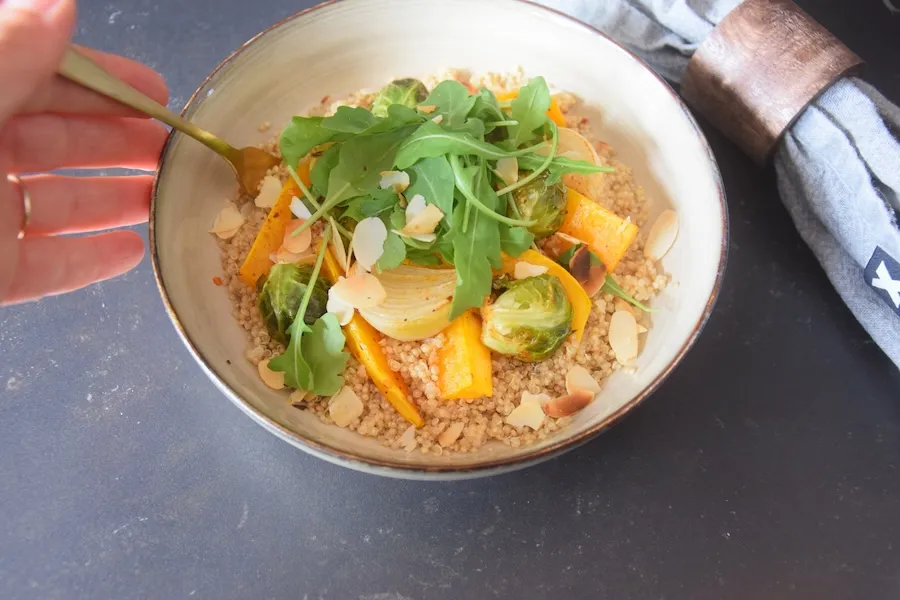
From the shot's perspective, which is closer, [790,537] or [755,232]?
[790,537]

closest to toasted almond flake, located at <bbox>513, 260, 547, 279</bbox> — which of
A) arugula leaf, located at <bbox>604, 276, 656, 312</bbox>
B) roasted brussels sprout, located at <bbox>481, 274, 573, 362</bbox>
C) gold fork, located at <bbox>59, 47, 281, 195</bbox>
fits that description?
roasted brussels sprout, located at <bbox>481, 274, 573, 362</bbox>

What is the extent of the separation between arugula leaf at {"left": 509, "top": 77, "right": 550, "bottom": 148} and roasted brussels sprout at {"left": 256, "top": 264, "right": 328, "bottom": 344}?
0.51m

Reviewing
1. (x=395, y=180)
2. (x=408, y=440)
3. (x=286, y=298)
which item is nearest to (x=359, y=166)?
(x=395, y=180)

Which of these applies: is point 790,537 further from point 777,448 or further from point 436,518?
point 436,518

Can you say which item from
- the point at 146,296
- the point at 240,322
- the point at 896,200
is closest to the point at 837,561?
the point at 896,200

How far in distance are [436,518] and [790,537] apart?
70 centimetres

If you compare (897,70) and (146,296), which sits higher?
(897,70)

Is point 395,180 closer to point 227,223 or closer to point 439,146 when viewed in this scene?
point 439,146

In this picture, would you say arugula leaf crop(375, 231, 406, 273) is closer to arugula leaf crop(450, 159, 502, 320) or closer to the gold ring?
arugula leaf crop(450, 159, 502, 320)

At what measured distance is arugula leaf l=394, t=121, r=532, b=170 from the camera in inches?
55.3

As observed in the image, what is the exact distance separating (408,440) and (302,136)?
0.63 metres

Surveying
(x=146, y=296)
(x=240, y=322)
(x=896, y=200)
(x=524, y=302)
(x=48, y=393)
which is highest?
(x=896, y=200)

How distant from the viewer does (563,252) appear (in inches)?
61.2

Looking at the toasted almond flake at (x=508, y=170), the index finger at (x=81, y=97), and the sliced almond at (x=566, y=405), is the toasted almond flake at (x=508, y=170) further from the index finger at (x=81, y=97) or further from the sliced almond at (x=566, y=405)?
the index finger at (x=81, y=97)
